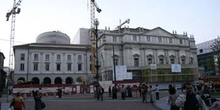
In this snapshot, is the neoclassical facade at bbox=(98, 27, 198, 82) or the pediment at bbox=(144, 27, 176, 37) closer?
the neoclassical facade at bbox=(98, 27, 198, 82)

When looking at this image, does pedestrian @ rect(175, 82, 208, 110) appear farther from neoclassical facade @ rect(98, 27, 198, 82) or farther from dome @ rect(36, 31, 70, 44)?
dome @ rect(36, 31, 70, 44)

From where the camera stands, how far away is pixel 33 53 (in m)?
64.5

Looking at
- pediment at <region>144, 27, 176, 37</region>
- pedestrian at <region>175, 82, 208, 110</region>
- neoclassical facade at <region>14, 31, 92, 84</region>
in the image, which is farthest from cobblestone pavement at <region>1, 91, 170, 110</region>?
pediment at <region>144, 27, 176, 37</region>

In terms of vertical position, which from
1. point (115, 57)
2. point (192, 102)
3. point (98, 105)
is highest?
point (115, 57)

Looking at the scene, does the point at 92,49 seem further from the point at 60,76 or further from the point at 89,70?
the point at 60,76

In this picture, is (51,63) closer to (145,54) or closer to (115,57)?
(115,57)

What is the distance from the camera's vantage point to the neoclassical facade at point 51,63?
2495 inches

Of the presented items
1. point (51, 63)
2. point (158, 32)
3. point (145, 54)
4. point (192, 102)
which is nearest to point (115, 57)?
point (145, 54)

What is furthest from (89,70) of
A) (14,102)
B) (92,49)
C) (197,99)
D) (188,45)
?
(197,99)

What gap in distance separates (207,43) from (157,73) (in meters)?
50.8

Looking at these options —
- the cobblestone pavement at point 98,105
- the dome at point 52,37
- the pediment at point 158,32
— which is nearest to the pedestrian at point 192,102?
the cobblestone pavement at point 98,105

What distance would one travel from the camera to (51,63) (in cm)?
6631

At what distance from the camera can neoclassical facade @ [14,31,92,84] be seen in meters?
63.4

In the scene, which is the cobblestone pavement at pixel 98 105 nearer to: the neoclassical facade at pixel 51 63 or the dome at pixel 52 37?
the neoclassical facade at pixel 51 63
